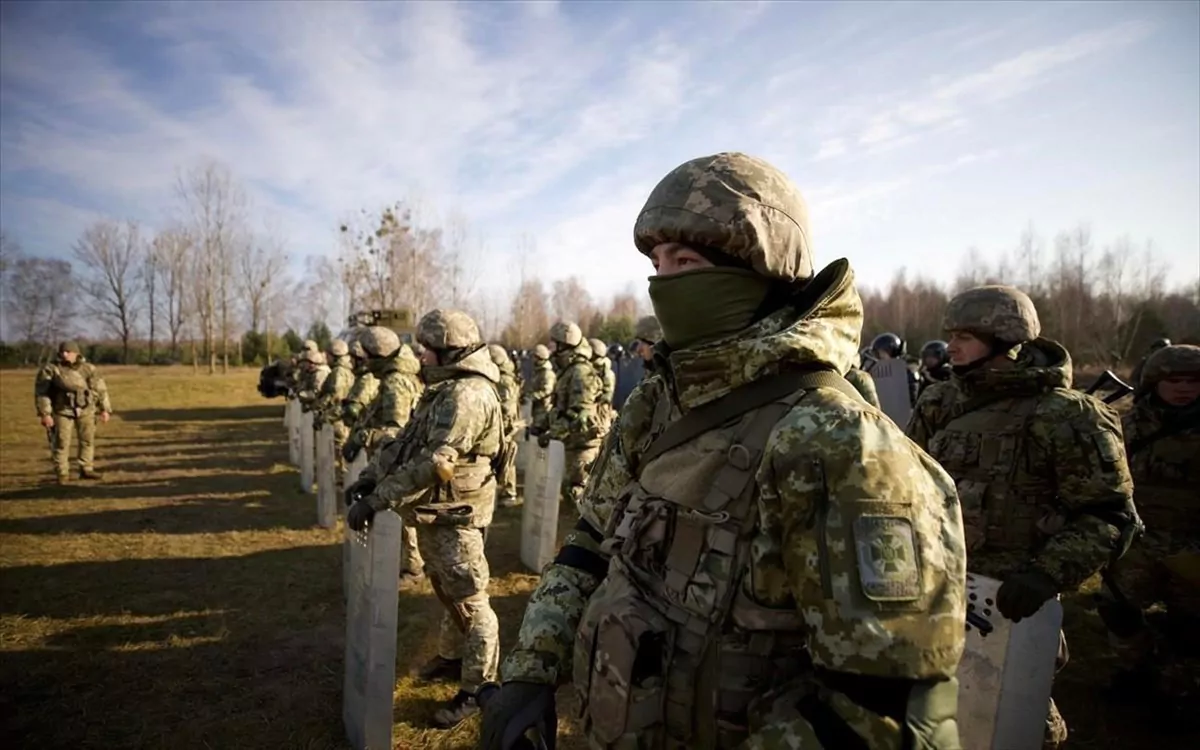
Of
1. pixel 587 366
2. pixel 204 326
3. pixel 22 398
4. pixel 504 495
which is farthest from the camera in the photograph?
pixel 204 326

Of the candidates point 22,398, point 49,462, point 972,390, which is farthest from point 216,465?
point 22,398

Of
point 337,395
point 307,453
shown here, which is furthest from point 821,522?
point 337,395

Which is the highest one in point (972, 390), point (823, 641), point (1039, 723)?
point (972, 390)

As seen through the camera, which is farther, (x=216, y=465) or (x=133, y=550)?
(x=216, y=465)

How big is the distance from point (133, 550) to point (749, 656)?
961 centimetres

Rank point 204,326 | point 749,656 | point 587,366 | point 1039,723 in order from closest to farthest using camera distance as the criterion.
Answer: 1. point 749,656
2. point 1039,723
3. point 587,366
4. point 204,326

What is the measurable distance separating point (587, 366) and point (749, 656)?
25.3 ft

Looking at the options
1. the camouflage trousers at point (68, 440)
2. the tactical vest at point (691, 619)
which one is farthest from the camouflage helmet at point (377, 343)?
the camouflage trousers at point (68, 440)

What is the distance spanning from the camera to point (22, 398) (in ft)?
82.8

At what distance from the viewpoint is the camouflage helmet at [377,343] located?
24.2ft

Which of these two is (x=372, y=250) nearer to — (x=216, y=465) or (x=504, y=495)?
(x=216, y=465)

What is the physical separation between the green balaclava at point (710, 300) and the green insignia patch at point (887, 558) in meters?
0.65

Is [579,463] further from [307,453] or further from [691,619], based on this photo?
[691,619]

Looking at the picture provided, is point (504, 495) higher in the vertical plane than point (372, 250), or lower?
lower
